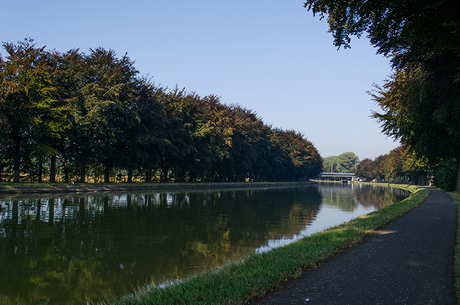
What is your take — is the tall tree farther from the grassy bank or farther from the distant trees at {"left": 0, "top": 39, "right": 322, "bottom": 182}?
the grassy bank

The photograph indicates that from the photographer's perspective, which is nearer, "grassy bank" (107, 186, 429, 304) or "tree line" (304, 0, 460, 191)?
"grassy bank" (107, 186, 429, 304)

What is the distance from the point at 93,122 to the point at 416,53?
31583 mm

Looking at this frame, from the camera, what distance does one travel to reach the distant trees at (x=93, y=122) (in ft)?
102

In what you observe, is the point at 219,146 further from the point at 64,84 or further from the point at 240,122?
the point at 64,84

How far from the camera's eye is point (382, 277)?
629cm

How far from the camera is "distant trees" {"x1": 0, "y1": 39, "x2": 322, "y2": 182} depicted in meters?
31.1

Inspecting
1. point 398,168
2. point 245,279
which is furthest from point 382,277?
point 398,168

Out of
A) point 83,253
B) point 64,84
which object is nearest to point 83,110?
point 64,84

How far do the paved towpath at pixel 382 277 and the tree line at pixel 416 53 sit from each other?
4.45m

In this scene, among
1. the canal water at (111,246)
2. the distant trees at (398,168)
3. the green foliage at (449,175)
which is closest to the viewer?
the canal water at (111,246)

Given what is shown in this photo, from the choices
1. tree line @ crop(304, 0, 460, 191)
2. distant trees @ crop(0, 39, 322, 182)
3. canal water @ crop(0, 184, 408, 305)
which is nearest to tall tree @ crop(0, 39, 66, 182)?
distant trees @ crop(0, 39, 322, 182)

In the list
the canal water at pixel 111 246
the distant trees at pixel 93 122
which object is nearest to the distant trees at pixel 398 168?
the canal water at pixel 111 246

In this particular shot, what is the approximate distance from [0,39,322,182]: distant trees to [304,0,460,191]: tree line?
27500 mm

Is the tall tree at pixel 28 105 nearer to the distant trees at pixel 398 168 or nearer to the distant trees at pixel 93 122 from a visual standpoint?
the distant trees at pixel 93 122
